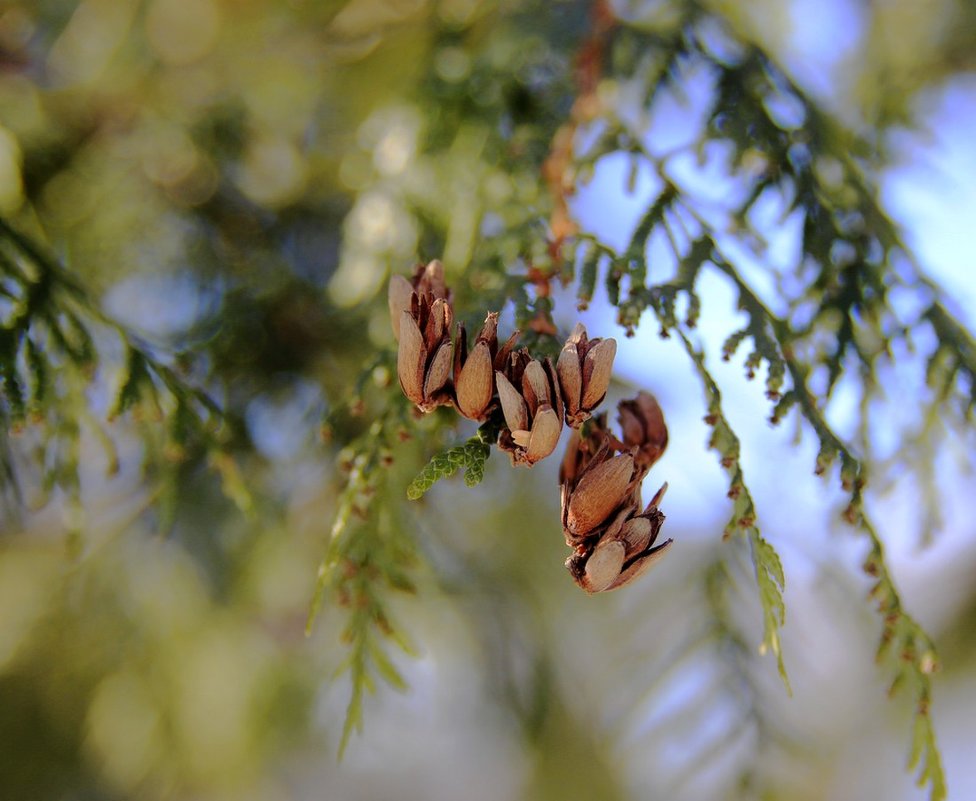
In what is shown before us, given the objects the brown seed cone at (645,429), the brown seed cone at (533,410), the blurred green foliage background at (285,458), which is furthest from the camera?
the blurred green foliage background at (285,458)

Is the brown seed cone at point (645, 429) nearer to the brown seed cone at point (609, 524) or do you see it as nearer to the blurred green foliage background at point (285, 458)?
the brown seed cone at point (609, 524)

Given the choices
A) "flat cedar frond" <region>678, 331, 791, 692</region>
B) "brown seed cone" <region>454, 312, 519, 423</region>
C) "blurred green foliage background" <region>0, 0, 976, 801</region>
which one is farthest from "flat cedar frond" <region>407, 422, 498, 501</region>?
"blurred green foliage background" <region>0, 0, 976, 801</region>

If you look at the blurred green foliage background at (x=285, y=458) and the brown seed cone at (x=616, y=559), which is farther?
the blurred green foliage background at (x=285, y=458)

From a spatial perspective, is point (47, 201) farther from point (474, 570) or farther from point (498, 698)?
point (498, 698)

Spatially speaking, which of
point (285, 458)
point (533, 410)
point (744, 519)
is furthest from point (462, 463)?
point (285, 458)

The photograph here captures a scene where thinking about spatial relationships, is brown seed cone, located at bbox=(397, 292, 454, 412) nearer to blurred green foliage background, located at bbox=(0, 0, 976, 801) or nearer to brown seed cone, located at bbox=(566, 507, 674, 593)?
brown seed cone, located at bbox=(566, 507, 674, 593)

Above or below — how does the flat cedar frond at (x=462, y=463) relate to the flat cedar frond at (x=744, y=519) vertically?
below

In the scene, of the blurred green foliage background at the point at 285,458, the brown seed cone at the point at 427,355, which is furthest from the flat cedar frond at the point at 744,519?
the blurred green foliage background at the point at 285,458

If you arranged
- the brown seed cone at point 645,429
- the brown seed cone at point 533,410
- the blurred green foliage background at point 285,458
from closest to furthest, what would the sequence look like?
1. the brown seed cone at point 533,410
2. the brown seed cone at point 645,429
3. the blurred green foliage background at point 285,458
